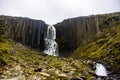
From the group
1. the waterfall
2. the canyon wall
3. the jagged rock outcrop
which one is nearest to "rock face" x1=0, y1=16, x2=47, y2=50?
the canyon wall

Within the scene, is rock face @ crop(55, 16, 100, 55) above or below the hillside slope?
above

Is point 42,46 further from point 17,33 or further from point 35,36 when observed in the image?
point 17,33

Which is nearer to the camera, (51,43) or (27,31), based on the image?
(51,43)

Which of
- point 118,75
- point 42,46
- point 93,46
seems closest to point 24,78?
point 118,75

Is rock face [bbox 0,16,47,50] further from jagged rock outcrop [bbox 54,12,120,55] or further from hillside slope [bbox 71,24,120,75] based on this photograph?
hillside slope [bbox 71,24,120,75]

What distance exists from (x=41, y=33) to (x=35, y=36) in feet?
7.96

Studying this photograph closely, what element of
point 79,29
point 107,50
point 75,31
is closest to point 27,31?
point 75,31

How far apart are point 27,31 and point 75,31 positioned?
17.7m

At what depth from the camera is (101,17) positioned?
96625mm

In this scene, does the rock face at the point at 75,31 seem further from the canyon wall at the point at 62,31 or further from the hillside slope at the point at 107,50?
the hillside slope at the point at 107,50

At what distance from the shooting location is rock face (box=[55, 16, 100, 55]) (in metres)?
93.6

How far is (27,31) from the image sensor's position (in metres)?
93.2

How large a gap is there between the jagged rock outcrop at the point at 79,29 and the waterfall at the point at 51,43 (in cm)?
205

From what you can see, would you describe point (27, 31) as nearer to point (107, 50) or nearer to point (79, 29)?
point (79, 29)
